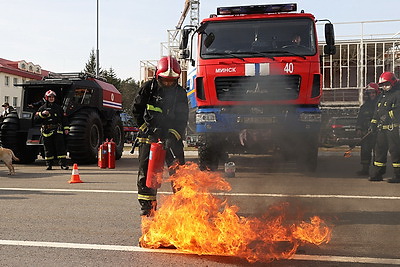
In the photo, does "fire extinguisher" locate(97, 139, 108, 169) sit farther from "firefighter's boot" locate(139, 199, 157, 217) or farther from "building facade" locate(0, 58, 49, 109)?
"building facade" locate(0, 58, 49, 109)

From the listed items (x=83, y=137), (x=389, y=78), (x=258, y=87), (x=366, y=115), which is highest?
(x=389, y=78)

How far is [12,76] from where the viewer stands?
169ft

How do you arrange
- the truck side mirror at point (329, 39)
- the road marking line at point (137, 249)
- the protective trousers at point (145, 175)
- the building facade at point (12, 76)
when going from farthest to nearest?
the building facade at point (12, 76)
the truck side mirror at point (329, 39)
the protective trousers at point (145, 175)
the road marking line at point (137, 249)

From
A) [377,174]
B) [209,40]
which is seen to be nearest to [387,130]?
[377,174]

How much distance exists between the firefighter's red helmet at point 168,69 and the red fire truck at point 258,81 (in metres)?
3.18

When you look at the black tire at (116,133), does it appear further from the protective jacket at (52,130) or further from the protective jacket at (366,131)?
the protective jacket at (366,131)

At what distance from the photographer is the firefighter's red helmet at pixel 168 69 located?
4.71 meters

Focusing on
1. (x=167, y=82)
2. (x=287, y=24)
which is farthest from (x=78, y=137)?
(x=167, y=82)

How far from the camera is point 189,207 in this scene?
13.2 ft

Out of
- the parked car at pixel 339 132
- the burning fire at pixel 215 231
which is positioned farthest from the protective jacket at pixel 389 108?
the parked car at pixel 339 132

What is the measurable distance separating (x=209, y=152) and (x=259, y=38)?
2.53 m

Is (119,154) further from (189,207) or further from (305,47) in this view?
(189,207)

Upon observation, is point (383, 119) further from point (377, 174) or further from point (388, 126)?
point (377, 174)

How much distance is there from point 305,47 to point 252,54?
3.48 ft
